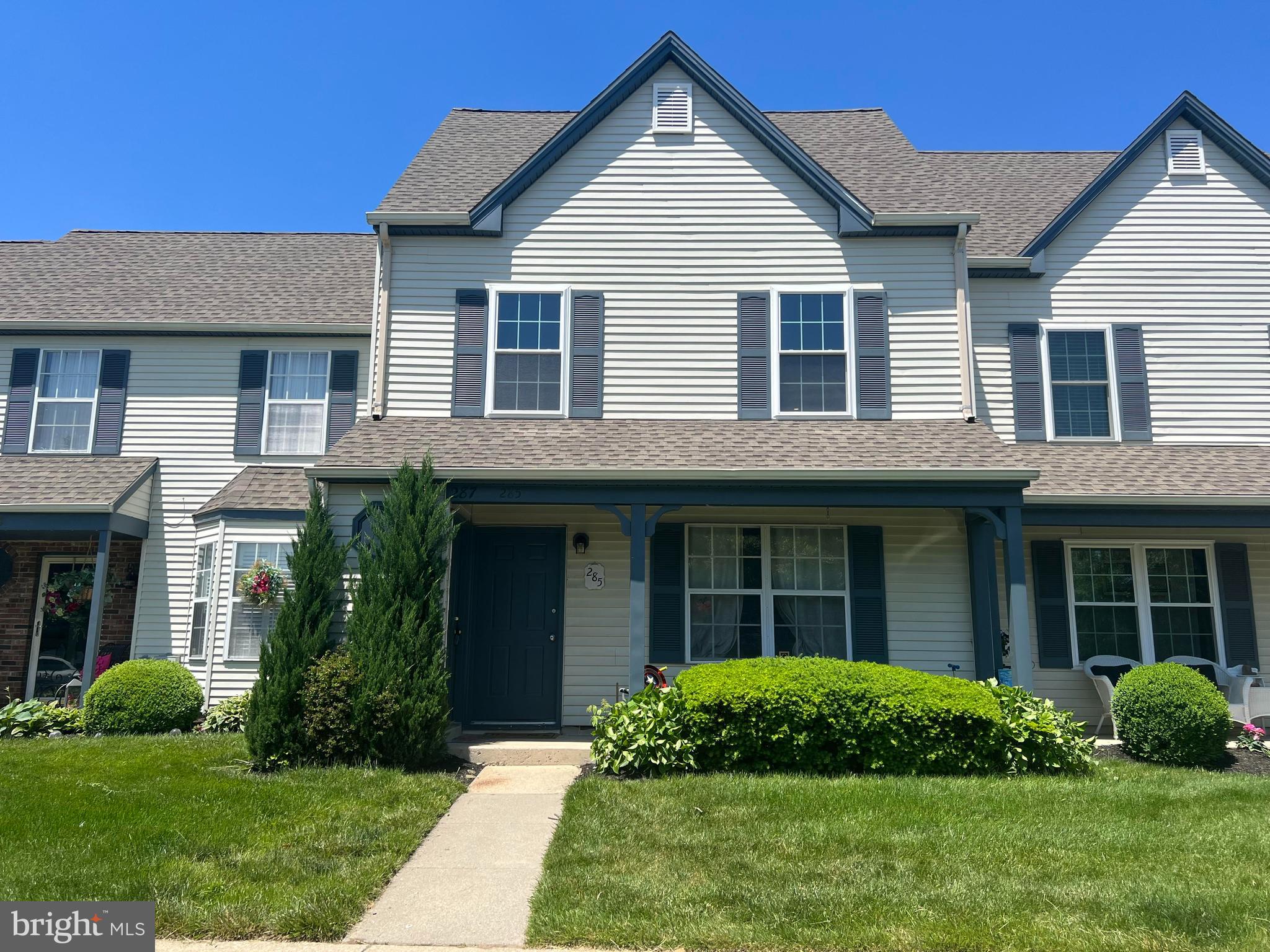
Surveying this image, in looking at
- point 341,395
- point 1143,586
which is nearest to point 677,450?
point 341,395

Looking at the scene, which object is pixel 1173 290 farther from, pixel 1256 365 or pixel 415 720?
pixel 415 720

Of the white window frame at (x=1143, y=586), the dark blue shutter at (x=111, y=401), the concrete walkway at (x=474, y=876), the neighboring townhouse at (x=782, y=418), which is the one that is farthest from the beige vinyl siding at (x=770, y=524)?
the dark blue shutter at (x=111, y=401)

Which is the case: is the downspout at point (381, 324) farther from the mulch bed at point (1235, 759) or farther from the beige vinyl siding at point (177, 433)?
the mulch bed at point (1235, 759)

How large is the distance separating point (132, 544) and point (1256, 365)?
16.2 m

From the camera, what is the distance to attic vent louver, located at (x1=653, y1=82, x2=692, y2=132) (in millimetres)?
12203

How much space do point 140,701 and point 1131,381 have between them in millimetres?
13097

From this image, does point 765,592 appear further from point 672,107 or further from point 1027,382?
point 672,107

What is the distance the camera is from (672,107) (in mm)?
12266

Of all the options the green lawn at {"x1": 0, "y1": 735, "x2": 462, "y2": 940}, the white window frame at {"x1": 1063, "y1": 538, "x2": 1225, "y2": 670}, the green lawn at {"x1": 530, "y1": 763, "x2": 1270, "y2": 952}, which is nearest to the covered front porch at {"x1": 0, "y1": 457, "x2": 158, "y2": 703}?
the green lawn at {"x1": 0, "y1": 735, "x2": 462, "y2": 940}

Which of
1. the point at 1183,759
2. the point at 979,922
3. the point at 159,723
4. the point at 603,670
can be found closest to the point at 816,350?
the point at 603,670

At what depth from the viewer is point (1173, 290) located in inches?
494

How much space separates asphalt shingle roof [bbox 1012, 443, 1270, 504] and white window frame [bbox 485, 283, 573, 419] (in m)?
5.48

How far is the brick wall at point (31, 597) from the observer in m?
13.6

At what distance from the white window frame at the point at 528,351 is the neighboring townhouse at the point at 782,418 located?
0.11 ft
